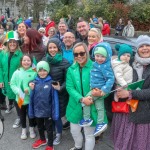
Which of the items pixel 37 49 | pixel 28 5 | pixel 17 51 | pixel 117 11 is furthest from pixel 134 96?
pixel 28 5

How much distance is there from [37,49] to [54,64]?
28.2 inches

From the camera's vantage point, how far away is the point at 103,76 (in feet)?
10.1

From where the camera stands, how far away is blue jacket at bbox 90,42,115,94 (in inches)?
119

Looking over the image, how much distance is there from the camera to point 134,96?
2832 mm

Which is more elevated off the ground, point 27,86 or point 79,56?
point 79,56

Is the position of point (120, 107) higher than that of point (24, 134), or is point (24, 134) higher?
point (120, 107)

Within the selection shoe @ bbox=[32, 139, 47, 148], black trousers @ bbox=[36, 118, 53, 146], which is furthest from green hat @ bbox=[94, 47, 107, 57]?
shoe @ bbox=[32, 139, 47, 148]

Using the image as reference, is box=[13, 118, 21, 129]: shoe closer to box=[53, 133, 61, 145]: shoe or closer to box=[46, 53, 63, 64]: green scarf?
box=[53, 133, 61, 145]: shoe

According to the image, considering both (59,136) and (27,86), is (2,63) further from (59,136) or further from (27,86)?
(59,136)

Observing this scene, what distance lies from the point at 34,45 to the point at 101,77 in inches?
63.5

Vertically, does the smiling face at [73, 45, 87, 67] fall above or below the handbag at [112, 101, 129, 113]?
above

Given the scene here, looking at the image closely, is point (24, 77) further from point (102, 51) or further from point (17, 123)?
point (102, 51)

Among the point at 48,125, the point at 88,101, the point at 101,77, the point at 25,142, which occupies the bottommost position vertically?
the point at 25,142

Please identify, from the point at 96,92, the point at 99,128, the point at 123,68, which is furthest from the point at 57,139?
the point at 123,68
